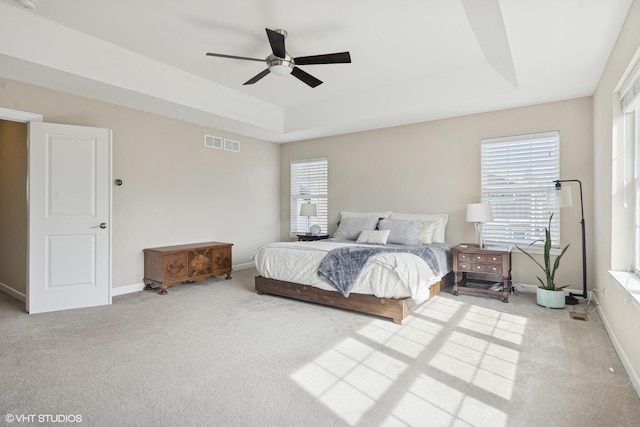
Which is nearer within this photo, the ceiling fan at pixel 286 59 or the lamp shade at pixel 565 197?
the ceiling fan at pixel 286 59

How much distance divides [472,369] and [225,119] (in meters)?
4.63

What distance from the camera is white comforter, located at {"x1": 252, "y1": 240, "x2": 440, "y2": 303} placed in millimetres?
3414

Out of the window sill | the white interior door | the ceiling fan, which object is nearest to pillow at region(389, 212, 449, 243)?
the window sill

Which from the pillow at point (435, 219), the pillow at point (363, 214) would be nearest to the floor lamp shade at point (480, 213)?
the pillow at point (435, 219)

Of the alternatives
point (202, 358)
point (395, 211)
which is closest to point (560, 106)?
point (395, 211)

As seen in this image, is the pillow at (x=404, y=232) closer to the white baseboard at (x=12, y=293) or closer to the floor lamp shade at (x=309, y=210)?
the floor lamp shade at (x=309, y=210)

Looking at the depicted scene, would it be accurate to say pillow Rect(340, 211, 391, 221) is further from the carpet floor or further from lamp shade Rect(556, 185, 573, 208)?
lamp shade Rect(556, 185, 573, 208)

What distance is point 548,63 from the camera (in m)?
3.34

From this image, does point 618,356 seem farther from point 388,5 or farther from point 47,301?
point 47,301

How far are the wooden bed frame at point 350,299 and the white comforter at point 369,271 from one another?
2.8 inches

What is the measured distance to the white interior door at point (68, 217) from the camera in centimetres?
380

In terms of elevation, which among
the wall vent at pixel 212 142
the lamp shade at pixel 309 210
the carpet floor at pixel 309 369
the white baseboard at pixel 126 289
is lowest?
the carpet floor at pixel 309 369

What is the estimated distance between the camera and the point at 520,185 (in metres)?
4.73

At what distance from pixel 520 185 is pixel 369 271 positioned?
2727 mm
